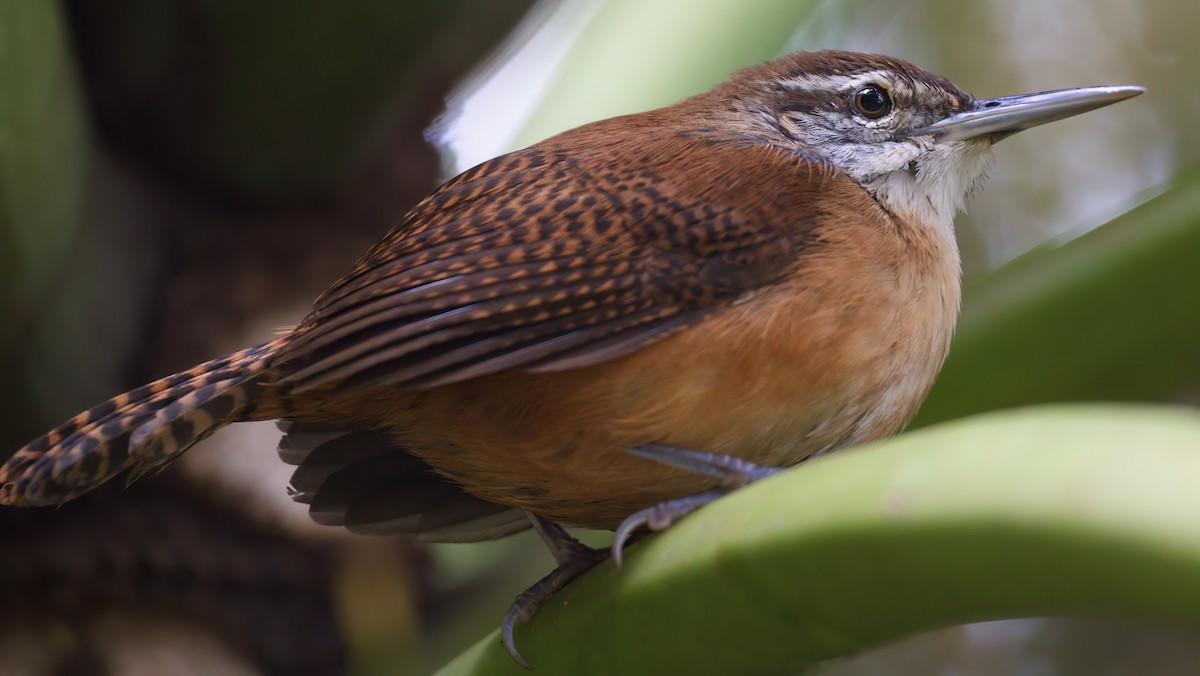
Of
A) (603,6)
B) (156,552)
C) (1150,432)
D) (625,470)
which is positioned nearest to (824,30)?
(603,6)

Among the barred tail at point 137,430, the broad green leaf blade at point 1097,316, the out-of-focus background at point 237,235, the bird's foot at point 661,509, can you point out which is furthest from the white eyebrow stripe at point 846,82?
the barred tail at point 137,430

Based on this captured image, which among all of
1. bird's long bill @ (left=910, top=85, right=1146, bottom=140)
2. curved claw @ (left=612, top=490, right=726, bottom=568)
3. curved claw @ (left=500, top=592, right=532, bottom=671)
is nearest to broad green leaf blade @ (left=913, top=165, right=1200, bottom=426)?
bird's long bill @ (left=910, top=85, right=1146, bottom=140)

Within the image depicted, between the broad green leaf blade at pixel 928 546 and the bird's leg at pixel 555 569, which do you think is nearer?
the broad green leaf blade at pixel 928 546

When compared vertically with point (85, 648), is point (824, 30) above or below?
above

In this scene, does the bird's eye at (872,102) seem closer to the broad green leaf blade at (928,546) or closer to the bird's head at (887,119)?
the bird's head at (887,119)

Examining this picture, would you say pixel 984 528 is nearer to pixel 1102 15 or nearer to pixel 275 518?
pixel 275 518

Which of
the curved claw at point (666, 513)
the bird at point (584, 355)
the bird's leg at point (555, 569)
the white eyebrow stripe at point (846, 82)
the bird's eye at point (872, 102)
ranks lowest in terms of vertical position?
the bird's leg at point (555, 569)
